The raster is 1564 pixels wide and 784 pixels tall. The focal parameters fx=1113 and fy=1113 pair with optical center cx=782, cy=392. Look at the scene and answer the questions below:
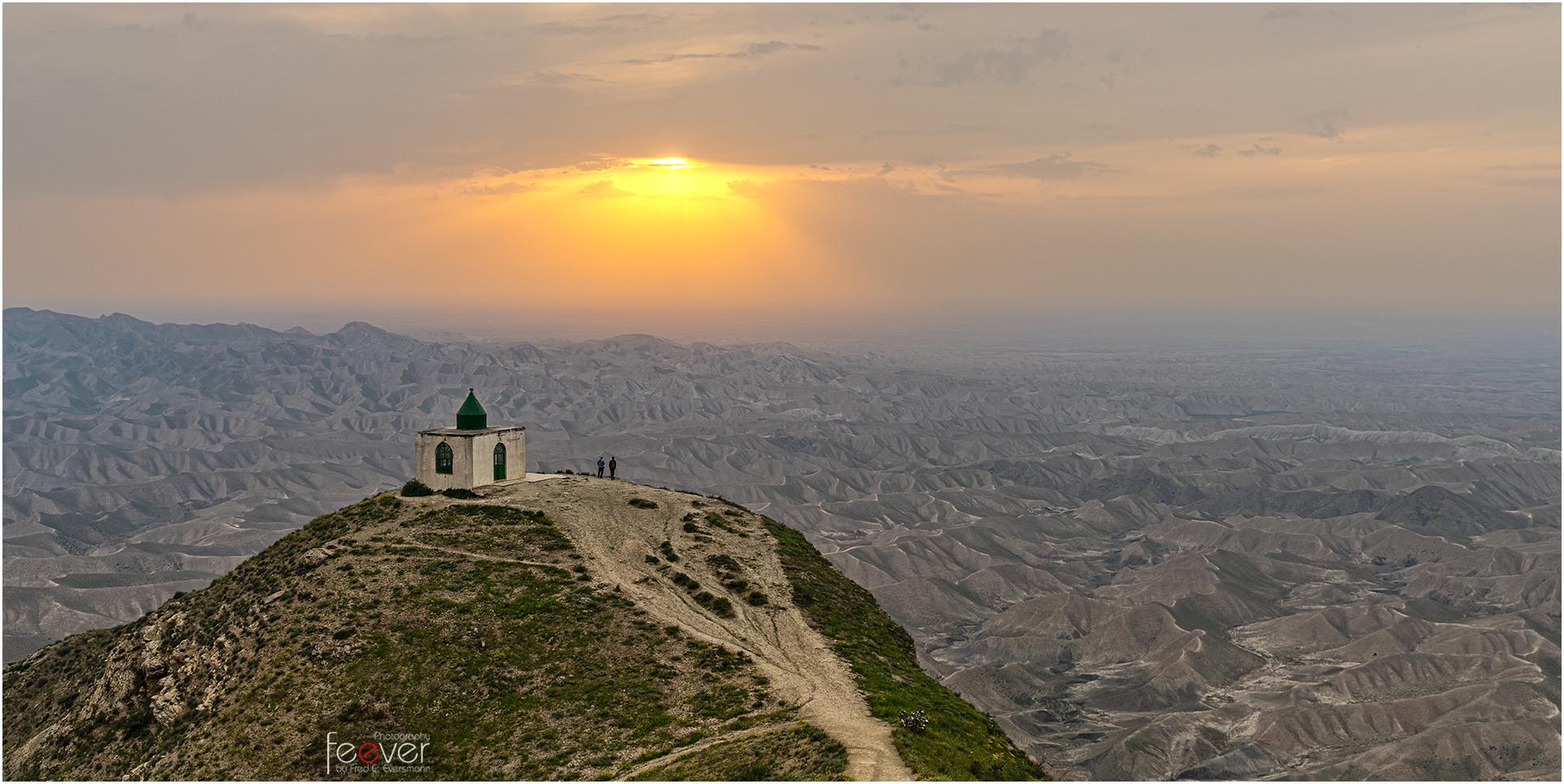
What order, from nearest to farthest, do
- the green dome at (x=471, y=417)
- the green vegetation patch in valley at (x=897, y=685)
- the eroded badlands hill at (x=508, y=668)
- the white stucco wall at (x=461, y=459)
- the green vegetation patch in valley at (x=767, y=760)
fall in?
the green vegetation patch in valley at (x=767, y=760)
the green vegetation patch in valley at (x=897, y=685)
the eroded badlands hill at (x=508, y=668)
the white stucco wall at (x=461, y=459)
the green dome at (x=471, y=417)

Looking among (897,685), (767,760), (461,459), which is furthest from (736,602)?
(461,459)

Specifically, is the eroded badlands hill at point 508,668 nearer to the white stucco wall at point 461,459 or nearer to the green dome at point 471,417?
the white stucco wall at point 461,459

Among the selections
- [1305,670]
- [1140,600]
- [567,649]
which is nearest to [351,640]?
[567,649]

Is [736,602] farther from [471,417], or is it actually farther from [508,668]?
[471,417]

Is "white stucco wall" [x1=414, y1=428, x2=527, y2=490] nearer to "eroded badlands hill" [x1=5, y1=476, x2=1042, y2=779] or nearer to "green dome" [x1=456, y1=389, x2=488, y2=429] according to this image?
"green dome" [x1=456, y1=389, x2=488, y2=429]

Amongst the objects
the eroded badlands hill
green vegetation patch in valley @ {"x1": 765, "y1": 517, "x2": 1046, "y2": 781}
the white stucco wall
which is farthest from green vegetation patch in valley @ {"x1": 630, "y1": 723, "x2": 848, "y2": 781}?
the white stucco wall

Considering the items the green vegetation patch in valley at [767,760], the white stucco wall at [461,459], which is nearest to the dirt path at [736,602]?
the green vegetation patch in valley at [767,760]
